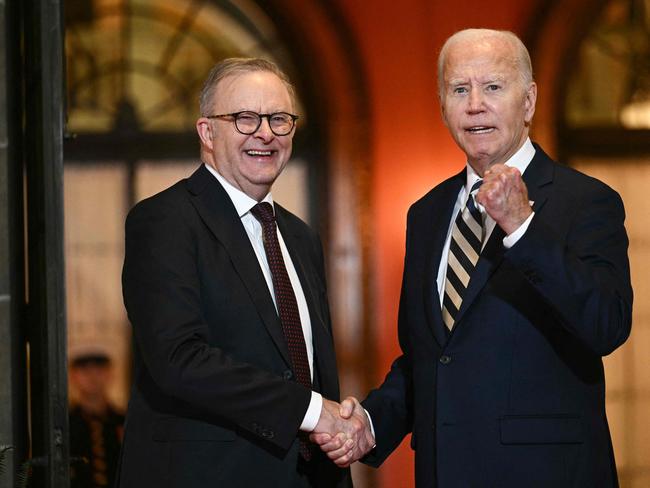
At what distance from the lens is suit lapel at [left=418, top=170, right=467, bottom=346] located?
229 cm

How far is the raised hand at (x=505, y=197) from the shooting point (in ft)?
6.49

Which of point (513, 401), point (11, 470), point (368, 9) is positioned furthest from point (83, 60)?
point (513, 401)

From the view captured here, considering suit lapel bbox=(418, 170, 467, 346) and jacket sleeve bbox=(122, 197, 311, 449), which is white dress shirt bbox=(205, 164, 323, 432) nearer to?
jacket sleeve bbox=(122, 197, 311, 449)

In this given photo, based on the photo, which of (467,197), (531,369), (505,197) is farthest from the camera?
(467,197)

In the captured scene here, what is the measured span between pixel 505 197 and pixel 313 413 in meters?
0.64

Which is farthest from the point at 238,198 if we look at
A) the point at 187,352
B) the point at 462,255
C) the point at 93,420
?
the point at 93,420

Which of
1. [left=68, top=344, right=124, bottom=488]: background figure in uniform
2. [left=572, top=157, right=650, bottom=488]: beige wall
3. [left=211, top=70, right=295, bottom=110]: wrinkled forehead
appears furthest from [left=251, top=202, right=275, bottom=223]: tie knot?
[left=572, top=157, right=650, bottom=488]: beige wall

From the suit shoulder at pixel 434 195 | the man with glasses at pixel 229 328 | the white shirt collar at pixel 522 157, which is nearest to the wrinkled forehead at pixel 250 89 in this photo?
the man with glasses at pixel 229 328

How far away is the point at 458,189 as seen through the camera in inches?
98.0

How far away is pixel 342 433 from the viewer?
236cm

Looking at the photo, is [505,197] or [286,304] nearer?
[505,197]

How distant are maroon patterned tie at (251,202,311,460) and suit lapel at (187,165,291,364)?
4 centimetres

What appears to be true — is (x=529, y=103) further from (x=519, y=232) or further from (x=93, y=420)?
(x=93, y=420)

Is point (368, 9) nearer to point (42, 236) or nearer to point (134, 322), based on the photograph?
point (42, 236)
